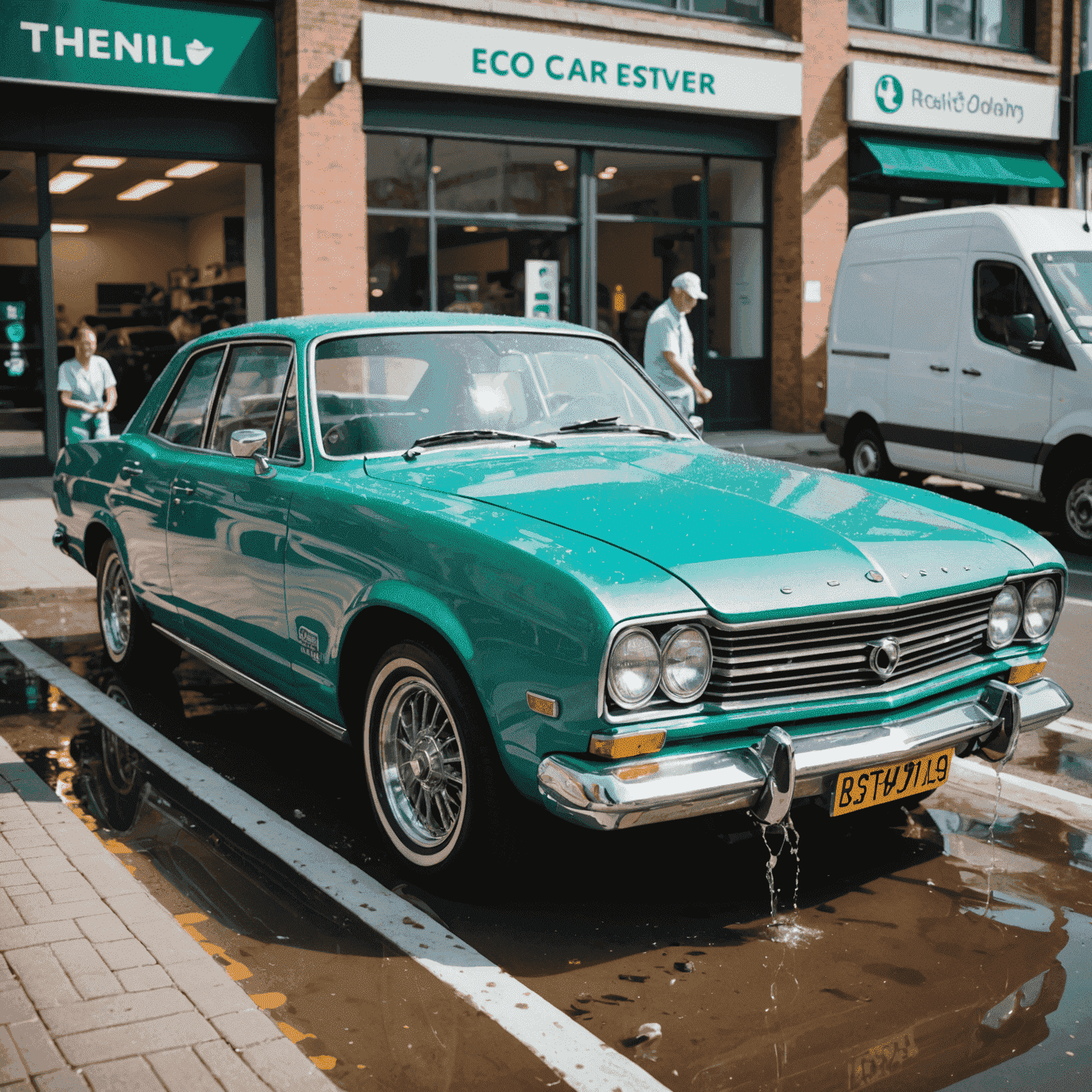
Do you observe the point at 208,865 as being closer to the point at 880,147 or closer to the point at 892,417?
the point at 892,417

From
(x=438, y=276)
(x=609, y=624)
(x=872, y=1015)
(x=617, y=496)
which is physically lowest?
(x=872, y=1015)

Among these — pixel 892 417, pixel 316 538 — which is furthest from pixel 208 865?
pixel 892 417

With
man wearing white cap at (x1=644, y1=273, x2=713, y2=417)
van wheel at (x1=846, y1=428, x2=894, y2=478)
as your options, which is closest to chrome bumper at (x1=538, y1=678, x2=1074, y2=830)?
man wearing white cap at (x1=644, y1=273, x2=713, y2=417)

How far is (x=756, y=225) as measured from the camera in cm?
1889

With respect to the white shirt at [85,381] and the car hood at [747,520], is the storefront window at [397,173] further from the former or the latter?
the car hood at [747,520]

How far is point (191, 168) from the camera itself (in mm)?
15820

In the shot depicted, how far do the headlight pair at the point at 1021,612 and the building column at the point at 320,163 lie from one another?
1185 cm

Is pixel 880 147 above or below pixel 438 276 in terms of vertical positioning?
above

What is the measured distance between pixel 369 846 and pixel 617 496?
4.66 feet

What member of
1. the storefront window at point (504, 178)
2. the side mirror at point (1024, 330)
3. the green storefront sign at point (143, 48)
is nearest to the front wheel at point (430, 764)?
the side mirror at point (1024, 330)

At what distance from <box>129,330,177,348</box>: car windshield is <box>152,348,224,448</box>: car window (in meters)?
12.9

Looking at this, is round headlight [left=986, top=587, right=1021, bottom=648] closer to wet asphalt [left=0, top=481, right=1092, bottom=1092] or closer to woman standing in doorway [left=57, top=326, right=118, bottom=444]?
wet asphalt [left=0, top=481, right=1092, bottom=1092]

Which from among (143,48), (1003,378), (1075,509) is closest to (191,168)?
(143,48)

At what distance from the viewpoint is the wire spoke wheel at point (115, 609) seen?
6.34 meters
